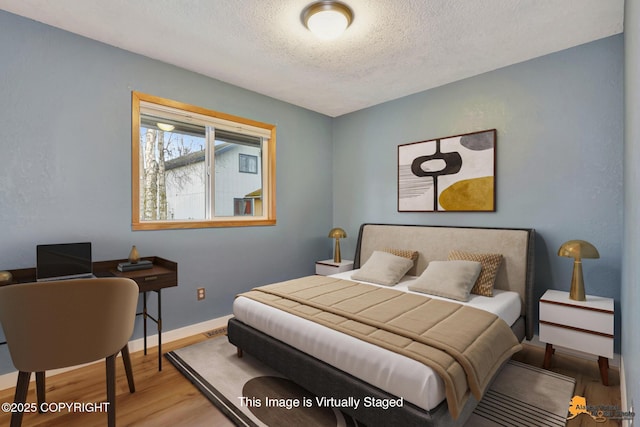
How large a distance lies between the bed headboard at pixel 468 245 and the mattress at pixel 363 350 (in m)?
0.24

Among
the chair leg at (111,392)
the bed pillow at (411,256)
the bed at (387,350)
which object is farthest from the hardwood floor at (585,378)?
the chair leg at (111,392)

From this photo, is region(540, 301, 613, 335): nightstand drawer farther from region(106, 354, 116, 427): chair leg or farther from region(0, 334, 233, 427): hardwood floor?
region(106, 354, 116, 427): chair leg

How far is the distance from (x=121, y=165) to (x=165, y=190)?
19.3 inches

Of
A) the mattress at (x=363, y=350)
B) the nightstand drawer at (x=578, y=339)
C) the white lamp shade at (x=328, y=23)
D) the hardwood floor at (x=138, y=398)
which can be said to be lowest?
the hardwood floor at (x=138, y=398)

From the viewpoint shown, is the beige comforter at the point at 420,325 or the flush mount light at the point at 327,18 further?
the flush mount light at the point at 327,18

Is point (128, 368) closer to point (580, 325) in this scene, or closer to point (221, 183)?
point (221, 183)

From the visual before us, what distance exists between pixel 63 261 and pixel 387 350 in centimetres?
238

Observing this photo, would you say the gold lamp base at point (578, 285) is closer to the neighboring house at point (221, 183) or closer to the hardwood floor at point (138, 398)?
the hardwood floor at point (138, 398)

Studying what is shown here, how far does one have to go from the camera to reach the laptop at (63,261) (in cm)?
221

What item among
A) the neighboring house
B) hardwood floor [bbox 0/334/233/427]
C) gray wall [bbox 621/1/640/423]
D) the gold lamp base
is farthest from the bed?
the neighboring house

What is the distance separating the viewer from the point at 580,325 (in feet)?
7.60

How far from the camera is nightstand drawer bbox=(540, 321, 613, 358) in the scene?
2.20 m

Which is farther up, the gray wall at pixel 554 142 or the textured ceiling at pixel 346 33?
the textured ceiling at pixel 346 33

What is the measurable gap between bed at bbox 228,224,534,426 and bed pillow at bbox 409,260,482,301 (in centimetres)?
17
